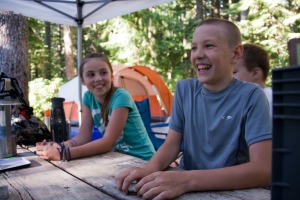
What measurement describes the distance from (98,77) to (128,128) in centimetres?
43

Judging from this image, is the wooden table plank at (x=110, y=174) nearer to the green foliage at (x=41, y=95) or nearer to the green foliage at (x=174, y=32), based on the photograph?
the green foliage at (x=174, y=32)

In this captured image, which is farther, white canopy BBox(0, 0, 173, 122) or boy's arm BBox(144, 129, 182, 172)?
white canopy BBox(0, 0, 173, 122)

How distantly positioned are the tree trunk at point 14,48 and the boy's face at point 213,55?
2.98m

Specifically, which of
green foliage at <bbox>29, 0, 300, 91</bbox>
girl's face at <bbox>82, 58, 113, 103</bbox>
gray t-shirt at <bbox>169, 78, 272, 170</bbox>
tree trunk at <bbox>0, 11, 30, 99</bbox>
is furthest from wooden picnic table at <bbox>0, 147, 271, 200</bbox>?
green foliage at <bbox>29, 0, 300, 91</bbox>

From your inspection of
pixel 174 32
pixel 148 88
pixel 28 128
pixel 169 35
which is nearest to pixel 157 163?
pixel 28 128

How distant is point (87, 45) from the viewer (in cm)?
2231

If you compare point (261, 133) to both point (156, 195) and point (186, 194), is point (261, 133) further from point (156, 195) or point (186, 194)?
point (156, 195)

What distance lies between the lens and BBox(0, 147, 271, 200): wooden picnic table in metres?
1.10

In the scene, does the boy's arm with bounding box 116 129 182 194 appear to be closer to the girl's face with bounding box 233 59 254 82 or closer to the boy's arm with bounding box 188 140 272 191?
the boy's arm with bounding box 188 140 272 191

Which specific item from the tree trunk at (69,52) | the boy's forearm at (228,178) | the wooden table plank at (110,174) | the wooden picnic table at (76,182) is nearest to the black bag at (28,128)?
the wooden picnic table at (76,182)

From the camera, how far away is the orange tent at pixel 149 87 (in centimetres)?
912

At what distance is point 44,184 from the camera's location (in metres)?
1.32

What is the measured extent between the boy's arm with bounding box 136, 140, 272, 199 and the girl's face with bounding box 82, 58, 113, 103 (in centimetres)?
138

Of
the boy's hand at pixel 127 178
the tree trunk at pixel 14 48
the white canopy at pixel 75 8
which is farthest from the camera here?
the tree trunk at pixel 14 48
